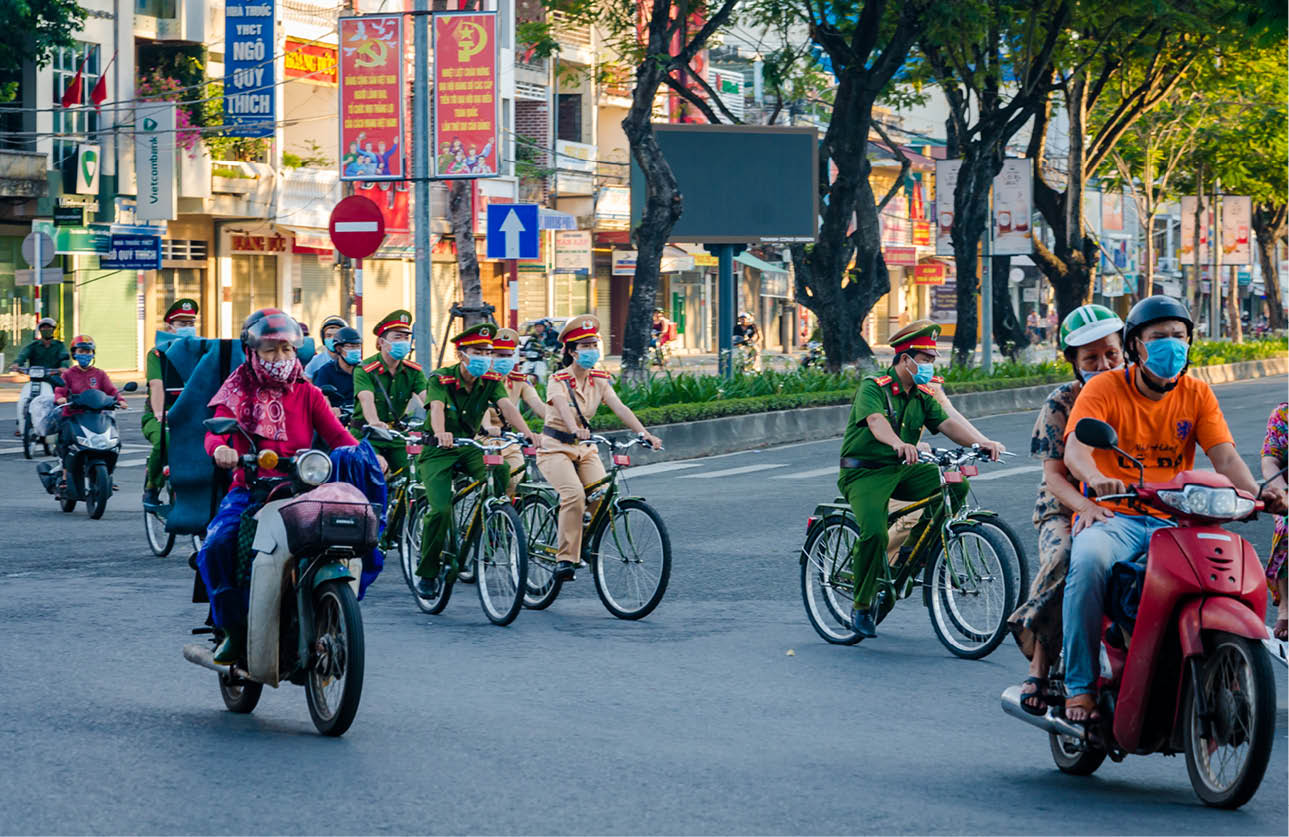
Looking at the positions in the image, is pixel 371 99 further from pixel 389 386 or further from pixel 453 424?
pixel 453 424

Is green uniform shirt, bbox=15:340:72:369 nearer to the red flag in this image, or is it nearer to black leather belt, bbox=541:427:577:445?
black leather belt, bbox=541:427:577:445

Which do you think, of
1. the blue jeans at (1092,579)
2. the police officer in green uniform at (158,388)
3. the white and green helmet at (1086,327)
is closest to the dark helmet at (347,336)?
the police officer in green uniform at (158,388)

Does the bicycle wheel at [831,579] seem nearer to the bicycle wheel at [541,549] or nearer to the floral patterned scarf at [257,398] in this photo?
the bicycle wheel at [541,549]

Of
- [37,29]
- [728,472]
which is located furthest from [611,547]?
[37,29]

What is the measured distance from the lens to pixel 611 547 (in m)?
11.0

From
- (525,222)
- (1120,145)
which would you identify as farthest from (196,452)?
(1120,145)

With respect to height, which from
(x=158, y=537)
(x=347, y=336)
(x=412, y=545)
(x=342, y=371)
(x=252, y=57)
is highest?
(x=252, y=57)

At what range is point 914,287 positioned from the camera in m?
84.4

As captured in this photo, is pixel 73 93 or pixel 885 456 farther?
pixel 73 93

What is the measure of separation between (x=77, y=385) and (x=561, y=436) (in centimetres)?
717

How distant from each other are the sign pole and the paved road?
30.5ft

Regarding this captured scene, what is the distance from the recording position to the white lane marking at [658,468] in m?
20.8

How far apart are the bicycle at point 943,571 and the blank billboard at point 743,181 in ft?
61.6

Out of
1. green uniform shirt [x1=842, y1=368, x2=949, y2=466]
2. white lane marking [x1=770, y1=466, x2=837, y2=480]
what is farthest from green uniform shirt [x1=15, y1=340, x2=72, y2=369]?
green uniform shirt [x1=842, y1=368, x2=949, y2=466]
